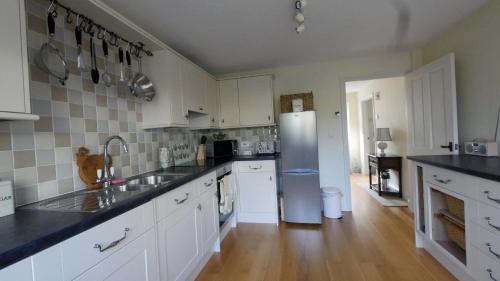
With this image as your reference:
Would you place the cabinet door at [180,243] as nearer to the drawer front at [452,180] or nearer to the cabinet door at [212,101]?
the cabinet door at [212,101]

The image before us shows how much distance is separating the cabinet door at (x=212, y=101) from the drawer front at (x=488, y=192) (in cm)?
257

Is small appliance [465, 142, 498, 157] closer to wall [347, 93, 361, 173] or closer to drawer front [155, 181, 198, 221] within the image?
drawer front [155, 181, 198, 221]

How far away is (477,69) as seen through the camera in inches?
83.4

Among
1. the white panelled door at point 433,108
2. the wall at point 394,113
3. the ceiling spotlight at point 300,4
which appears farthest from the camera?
the wall at point 394,113

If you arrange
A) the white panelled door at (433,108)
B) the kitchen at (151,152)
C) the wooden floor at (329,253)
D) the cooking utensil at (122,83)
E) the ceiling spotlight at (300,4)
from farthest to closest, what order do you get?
the white panelled door at (433,108) < the wooden floor at (329,253) < the cooking utensil at (122,83) < the ceiling spotlight at (300,4) < the kitchen at (151,152)

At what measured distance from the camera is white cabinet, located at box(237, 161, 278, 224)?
2.90 meters

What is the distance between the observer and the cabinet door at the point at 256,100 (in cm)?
317

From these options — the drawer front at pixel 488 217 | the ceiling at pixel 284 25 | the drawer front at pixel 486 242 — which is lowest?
the drawer front at pixel 486 242

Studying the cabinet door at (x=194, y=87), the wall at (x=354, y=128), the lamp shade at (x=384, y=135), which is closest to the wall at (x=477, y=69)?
the lamp shade at (x=384, y=135)

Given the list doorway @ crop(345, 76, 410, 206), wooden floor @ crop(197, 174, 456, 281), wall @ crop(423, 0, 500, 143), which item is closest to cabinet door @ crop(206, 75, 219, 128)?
wooden floor @ crop(197, 174, 456, 281)

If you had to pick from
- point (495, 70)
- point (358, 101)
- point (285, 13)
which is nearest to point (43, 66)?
point (285, 13)

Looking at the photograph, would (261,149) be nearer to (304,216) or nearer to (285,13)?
(304,216)

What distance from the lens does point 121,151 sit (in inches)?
72.1

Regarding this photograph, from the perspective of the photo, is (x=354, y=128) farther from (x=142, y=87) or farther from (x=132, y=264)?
(x=132, y=264)
